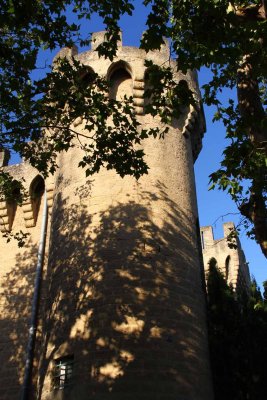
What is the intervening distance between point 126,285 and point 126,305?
1.30ft

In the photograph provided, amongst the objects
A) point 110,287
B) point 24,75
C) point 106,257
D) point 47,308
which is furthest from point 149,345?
point 24,75

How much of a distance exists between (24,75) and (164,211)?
4005 millimetres

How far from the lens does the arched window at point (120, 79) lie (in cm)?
1188

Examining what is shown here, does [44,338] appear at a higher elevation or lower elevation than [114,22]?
lower

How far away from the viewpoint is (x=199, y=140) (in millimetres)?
13266

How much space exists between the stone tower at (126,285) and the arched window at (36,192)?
7.87ft

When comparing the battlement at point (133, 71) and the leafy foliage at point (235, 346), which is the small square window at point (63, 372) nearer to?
the leafy foliage at point (235, 346)

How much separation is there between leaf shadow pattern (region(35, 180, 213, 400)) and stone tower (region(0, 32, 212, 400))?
0.02 meters

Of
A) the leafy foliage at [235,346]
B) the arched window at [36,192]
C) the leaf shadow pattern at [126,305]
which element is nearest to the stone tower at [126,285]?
the leaf shadow pattern at [126,305]

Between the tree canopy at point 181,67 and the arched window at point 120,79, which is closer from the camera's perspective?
the tree canopy at point 181,67

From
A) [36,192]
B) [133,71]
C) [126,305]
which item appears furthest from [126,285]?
[36,192]

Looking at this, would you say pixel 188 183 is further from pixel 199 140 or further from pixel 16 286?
pixel 16 286

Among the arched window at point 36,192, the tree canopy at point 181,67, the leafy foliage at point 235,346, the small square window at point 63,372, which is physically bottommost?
the small square window at point 63,372

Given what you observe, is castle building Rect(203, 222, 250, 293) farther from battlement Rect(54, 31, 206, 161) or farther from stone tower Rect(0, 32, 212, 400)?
stone tower Rect(0, 32, 212, 400)
